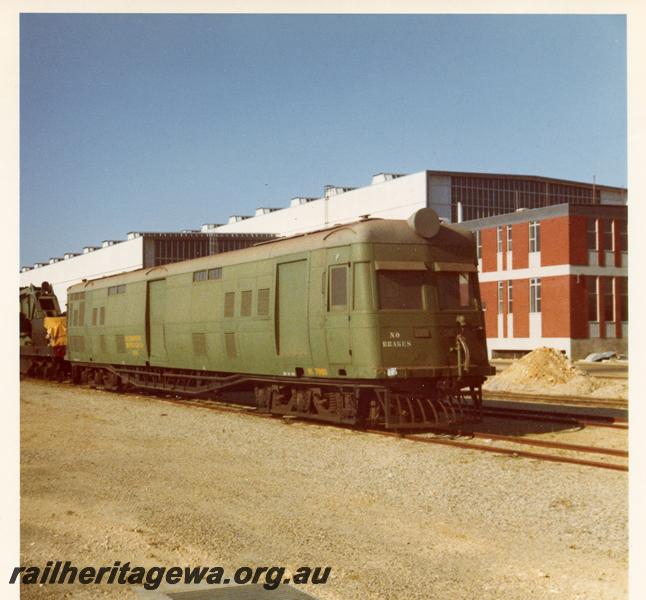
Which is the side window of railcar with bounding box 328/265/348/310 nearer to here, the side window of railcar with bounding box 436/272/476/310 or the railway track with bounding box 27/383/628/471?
the side window of railcar with bounding box 436/272/476/310

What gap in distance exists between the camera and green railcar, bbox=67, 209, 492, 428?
43.6 ft

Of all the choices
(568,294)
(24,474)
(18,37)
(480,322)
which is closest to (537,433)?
(480,322)

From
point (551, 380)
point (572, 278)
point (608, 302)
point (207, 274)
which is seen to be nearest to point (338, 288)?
point (207, 274)

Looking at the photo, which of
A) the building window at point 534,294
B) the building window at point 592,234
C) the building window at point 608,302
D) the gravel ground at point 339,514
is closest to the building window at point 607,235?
the building window at point 592,234

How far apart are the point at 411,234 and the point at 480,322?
2174 mm

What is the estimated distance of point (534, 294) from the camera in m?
40.2

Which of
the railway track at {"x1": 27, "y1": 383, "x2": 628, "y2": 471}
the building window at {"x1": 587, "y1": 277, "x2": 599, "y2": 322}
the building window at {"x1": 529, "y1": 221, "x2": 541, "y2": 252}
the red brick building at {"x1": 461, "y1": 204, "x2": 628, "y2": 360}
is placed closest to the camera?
the railway track at {"x1": 27, "y1": 383, "x2": 628, "y2": 471}

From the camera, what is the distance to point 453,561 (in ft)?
23.1

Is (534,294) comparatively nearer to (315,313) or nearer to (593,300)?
(593,300)

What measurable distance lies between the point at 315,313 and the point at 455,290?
8.83ft

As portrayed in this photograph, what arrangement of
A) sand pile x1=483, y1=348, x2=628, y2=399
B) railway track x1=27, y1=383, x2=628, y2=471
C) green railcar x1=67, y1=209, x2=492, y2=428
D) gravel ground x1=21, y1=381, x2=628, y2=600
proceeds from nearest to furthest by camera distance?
gravel ground x1=21, y1=381, x2=628, y2=600 < railway track x1=27, y1=383, x2=628, y2=471 < green railcar x1=67, y1=209, x2=492, y2=428 < sand pile x1=483, y1=348, x2=628, y2=399

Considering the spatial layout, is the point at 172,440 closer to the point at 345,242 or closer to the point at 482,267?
the point at 345,242

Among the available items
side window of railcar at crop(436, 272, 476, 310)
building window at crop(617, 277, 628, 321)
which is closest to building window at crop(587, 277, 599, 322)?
building window at crop(617, 277, 628, 321)

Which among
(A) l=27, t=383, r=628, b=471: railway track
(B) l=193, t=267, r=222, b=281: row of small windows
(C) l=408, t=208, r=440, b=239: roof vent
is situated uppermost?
(C) l=408, t=208, r=440, b=239: roof vent
